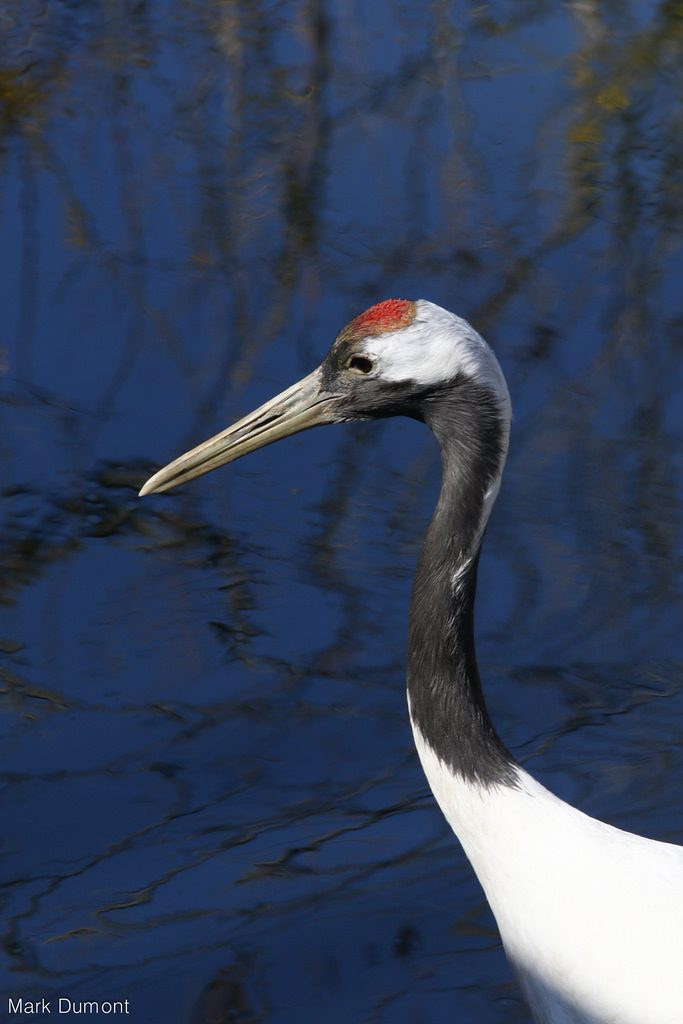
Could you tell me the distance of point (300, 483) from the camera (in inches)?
191

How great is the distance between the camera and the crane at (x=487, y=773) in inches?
111

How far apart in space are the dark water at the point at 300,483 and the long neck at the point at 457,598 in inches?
30.5

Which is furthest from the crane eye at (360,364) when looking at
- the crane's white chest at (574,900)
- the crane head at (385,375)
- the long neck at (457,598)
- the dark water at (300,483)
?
the dark water at (300,483)

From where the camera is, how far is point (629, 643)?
14.6 feet

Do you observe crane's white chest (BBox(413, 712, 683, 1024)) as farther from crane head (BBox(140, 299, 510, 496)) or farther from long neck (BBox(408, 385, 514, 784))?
crane head (BBox(140, 299, 510, 496))

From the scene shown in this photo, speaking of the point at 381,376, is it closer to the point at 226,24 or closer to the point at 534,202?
the point at 534,202

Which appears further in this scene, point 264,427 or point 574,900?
point 264,427

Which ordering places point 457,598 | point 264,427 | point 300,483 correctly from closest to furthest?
point 457,598, point 264,427, point 300,483

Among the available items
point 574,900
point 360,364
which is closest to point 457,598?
point 360,364

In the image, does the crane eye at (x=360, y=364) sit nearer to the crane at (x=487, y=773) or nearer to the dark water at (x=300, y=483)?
the crane at (x=487, y=773)

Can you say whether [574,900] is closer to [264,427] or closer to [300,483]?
[264,427]

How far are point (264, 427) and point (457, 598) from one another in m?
0.56

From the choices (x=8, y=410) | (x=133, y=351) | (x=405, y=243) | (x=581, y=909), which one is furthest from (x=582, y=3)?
(x=581, y=909)

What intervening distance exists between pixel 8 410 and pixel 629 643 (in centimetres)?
201
